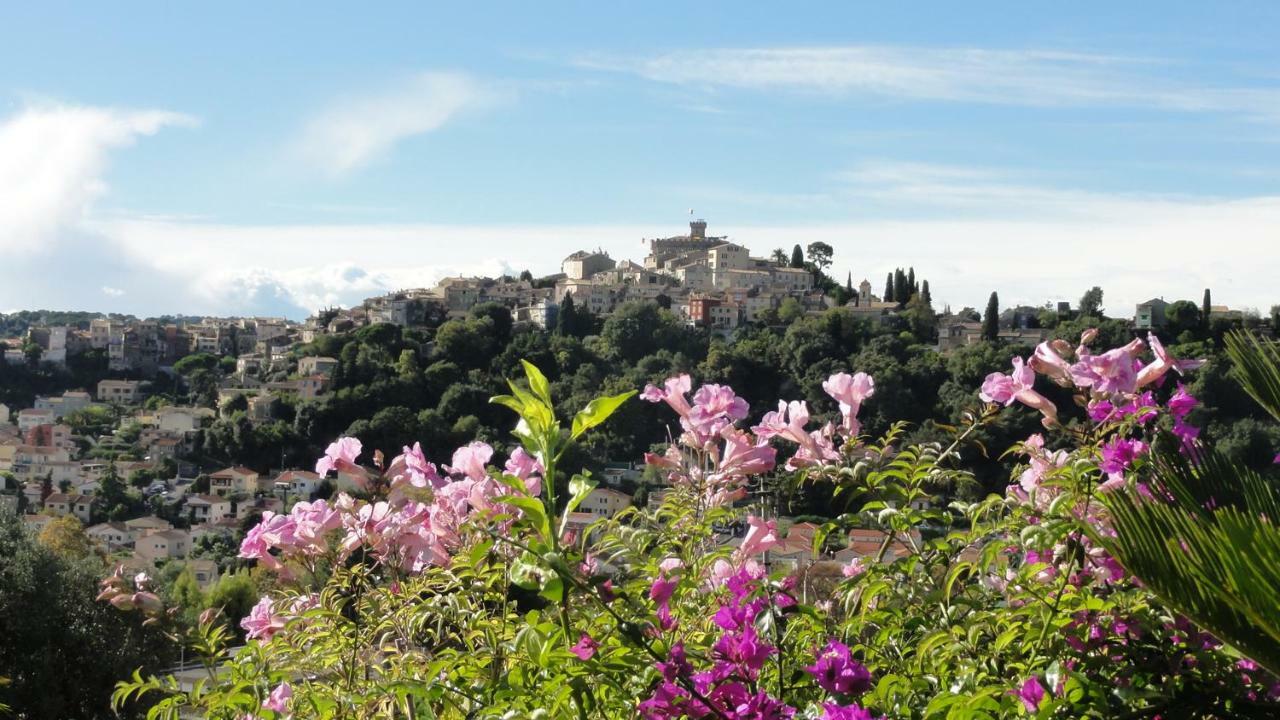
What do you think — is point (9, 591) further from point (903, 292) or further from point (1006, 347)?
point (903, 292)

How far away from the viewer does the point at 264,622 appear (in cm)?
176

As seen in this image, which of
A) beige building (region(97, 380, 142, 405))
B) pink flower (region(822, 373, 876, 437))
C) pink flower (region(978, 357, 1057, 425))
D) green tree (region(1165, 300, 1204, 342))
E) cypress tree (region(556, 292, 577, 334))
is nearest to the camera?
pink flower (region(978, 357, 1057, 425))

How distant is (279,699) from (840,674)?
75cm

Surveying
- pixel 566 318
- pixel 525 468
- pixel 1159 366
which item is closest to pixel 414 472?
pixel 525 468

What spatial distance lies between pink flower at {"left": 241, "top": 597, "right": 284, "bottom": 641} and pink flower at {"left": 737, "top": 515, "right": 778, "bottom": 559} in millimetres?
682

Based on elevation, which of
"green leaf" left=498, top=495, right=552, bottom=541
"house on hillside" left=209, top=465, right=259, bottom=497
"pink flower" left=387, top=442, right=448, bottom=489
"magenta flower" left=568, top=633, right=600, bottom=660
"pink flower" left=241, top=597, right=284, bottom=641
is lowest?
"house on hillside" left=209, top=465, right=259, bottom=497

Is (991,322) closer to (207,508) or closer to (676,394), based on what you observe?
(207,508)

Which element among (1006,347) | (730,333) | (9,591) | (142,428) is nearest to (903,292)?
(730,333)

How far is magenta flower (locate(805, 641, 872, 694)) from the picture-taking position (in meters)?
1.23

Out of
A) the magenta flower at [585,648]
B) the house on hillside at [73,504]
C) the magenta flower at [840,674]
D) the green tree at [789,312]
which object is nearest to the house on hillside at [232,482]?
the house on hillside at [73,504]

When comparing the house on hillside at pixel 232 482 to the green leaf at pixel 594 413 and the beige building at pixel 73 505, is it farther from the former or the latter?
the green leaf at pixel 594 413

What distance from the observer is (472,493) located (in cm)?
147

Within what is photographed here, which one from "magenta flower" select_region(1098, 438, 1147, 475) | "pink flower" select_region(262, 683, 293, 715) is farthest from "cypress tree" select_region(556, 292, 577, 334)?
"magenta flower" select_region(1098, 438, 1147, 475)

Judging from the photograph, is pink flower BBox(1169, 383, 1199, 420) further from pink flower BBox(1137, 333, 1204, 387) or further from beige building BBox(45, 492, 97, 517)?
beige building BBox(45, 492, 97, 517)
